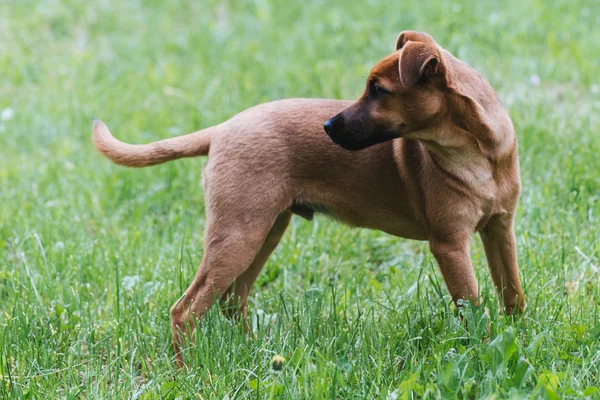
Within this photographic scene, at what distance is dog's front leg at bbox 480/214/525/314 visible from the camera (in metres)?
4.10

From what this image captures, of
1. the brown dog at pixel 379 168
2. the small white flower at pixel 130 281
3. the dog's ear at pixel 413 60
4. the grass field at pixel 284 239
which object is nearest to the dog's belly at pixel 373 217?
the brown dog at pixel 379 168

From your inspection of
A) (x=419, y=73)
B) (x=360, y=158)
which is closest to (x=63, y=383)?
(x=360, y=158)

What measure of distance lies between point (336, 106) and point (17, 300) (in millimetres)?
1814

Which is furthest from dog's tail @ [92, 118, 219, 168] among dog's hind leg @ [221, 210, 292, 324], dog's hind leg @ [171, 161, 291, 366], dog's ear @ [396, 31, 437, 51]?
dog's ear @ [396, 31, 437, 51]

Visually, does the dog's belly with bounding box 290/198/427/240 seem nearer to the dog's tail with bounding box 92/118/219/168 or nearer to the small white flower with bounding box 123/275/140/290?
the dog's tail with bounding box 92/118/219/168

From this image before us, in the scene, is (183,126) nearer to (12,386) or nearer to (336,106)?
(336,106)

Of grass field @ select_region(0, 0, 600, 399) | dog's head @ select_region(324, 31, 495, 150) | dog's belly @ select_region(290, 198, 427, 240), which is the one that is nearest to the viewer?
grass field @ select_region(0, 0, 600, 399)

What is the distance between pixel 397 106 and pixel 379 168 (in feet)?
1.60

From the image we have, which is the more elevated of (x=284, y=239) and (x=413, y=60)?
(x=413, y=60)

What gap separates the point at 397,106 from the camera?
3.79m

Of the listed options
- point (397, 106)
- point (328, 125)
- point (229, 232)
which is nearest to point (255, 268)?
point (229, 232)

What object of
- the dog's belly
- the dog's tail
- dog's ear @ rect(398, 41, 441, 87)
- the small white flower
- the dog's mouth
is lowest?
the small white flower

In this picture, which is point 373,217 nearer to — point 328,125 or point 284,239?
point 328,125

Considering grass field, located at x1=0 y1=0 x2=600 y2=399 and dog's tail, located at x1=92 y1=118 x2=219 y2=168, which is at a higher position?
dog's tail, located at x1=92 y1=118 x2=219 y2=168
